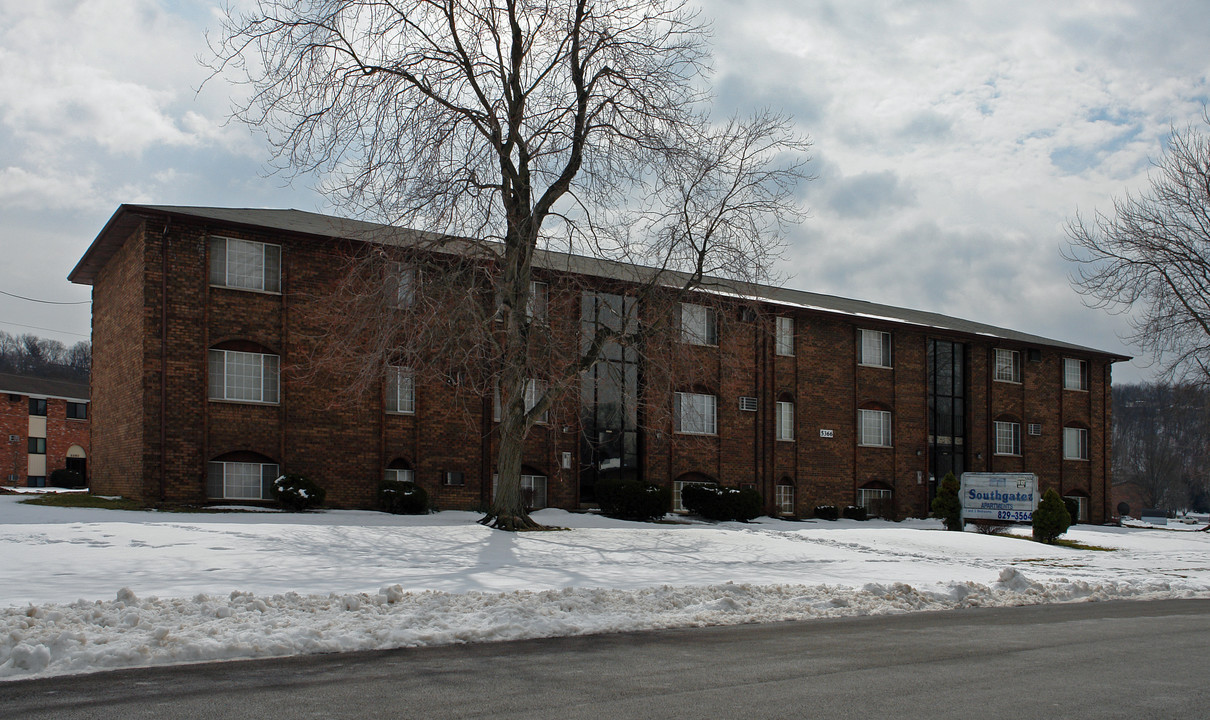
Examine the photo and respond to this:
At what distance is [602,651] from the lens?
8195 mm

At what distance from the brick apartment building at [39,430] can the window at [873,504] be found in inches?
1884

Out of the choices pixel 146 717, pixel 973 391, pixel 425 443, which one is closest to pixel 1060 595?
pixel 146 717

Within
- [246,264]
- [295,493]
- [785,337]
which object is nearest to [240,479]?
[295,493]

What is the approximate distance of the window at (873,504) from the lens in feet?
113

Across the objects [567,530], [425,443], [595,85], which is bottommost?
[567,530]

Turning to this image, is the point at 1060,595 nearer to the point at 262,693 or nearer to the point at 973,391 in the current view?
the point at 262,693

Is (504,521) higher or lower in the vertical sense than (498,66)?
lower

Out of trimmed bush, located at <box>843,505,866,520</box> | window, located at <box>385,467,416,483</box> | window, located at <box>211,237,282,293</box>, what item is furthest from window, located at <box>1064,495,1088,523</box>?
window, located at <box>211,237,282,293</box>

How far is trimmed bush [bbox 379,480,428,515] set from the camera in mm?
24359

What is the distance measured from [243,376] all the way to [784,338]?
1792 centimetres

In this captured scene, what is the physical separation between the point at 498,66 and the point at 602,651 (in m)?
14.6

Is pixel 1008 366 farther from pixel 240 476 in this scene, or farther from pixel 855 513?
pixel 240 476

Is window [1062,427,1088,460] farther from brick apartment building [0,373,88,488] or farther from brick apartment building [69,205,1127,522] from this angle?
brick apartment building [0,373,88,488]

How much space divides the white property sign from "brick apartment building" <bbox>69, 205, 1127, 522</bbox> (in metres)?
7.20
